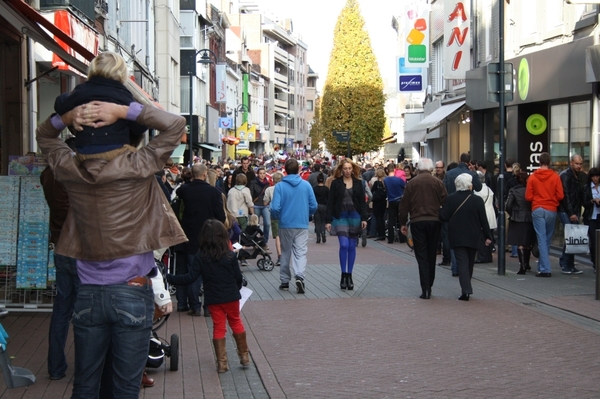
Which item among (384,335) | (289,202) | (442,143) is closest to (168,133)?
(384,335)

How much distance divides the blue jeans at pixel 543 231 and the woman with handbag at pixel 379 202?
8.16 metres

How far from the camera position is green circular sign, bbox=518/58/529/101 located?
2003 centimetres

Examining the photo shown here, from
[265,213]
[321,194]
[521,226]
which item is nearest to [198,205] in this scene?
[521,226]

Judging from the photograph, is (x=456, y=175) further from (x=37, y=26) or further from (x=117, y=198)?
(x=117, y=198)

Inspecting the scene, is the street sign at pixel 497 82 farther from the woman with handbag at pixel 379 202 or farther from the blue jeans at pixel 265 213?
the woman with handbag at pixel 379 202

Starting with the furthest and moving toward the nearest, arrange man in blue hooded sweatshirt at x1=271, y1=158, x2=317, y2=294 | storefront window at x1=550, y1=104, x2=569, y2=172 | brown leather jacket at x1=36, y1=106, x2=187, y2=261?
storefront window at x1=550, y1=104, x2=569, y2=172, man in blue hooded sweatshirt at x1=271, y1=158, x2=317, y2=294, brown leather jacket at x1=36, y1=106, x2=187, y2=261

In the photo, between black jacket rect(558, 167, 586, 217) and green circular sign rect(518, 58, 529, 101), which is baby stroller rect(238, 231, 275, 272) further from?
green circular sign rect(518, 58, 529, 101)

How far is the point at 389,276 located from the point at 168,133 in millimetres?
10715

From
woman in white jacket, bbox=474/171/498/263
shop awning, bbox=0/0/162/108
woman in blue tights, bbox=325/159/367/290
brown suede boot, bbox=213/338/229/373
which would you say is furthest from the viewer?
woman in white jacket, bbox=474/171/498/263

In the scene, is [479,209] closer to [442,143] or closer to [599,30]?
[599,30]

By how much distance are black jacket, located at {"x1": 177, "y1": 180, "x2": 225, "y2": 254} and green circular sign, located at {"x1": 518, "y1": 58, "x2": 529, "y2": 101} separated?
455 inches

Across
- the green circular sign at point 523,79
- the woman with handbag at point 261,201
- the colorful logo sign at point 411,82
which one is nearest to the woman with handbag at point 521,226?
the green circular sign at point 523,79

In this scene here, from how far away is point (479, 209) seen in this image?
12008mm

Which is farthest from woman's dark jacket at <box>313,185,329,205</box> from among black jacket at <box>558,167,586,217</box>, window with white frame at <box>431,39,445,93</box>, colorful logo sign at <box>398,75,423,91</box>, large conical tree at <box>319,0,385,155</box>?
large conical tree at <box>319,0,385,155</box>
